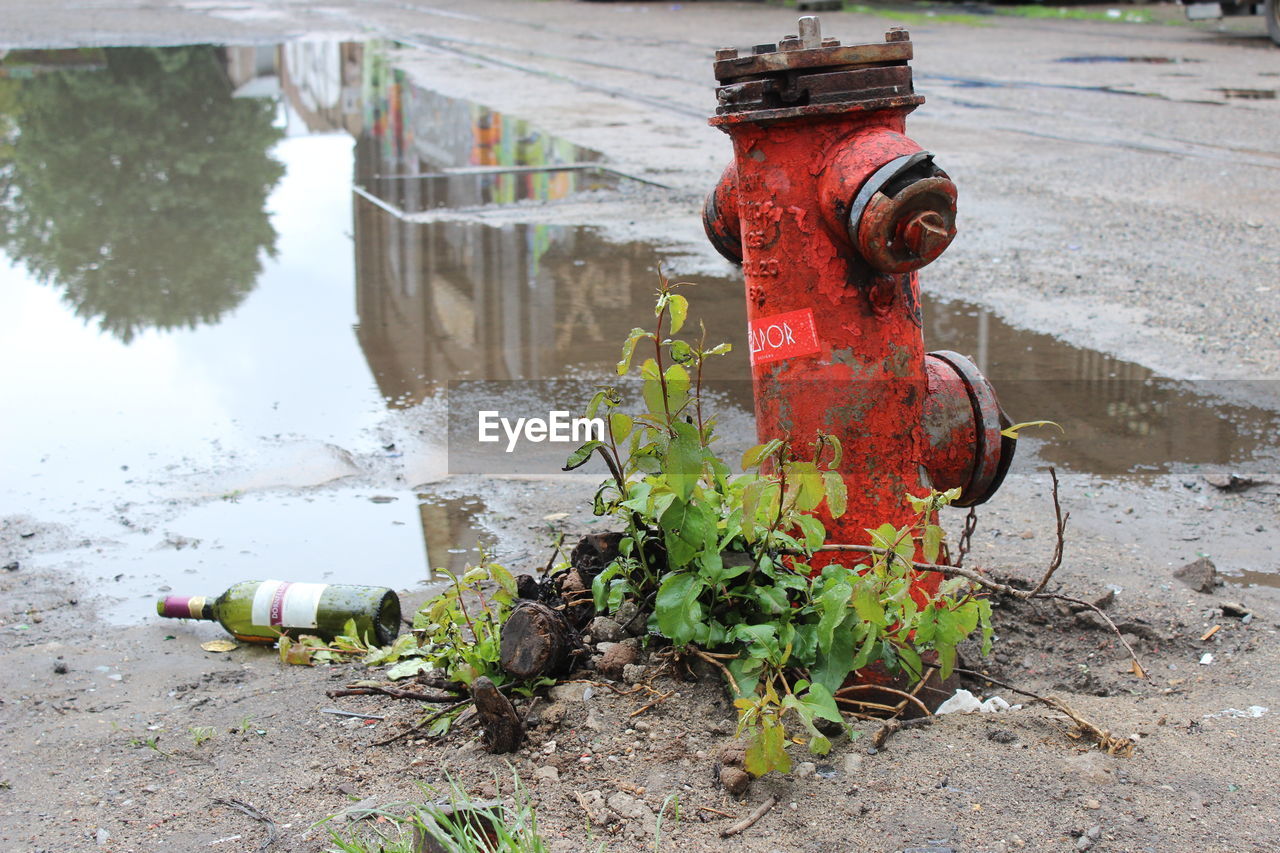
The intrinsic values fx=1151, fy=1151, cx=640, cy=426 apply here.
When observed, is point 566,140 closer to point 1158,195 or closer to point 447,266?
point 447,266

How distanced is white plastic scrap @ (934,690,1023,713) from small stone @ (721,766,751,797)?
487 mm

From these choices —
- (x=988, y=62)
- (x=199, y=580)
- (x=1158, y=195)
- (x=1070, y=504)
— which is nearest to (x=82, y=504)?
(x=199, y=580)

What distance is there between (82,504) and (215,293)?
246 centimetres

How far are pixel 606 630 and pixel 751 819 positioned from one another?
0.56 meters

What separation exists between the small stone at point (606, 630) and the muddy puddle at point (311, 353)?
0.97m

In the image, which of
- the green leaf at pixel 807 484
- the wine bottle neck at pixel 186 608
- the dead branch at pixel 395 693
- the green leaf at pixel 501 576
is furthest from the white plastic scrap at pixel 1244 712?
the wine bottle neck at pixel 186 608

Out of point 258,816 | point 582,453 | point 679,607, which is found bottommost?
point 258,816

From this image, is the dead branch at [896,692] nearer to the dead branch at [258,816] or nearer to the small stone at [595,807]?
the small stone at [595,807]

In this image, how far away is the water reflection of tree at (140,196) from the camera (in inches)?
231

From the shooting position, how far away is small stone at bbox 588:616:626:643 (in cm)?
227

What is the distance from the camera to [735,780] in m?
1.87

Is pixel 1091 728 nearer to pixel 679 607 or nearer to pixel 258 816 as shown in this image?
pixel 679 607

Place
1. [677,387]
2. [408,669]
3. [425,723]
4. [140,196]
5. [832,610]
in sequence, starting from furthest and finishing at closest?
[140,196] → [408,669] → [425,723] → [677,387] → [832,610]

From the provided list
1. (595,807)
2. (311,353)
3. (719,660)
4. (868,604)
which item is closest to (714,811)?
(595,807)
